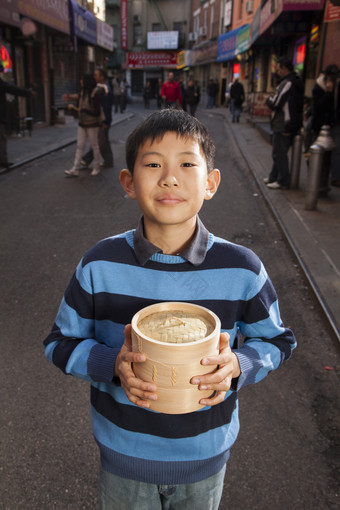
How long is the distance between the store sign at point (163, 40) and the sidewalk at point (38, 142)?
32248 mm

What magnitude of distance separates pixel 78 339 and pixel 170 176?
0.59m

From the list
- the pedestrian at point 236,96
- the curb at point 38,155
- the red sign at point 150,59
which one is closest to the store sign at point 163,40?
the red sign at point 150,59

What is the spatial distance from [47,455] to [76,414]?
13.1 inches

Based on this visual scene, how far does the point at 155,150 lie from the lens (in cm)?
131

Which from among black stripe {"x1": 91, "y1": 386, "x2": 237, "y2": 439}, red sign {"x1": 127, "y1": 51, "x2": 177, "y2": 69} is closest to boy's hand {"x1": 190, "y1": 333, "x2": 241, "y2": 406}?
black stripe {"x1": 91, "y1": 386, "x2": 237, "y2": 439}

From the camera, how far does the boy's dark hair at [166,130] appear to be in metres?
1.33

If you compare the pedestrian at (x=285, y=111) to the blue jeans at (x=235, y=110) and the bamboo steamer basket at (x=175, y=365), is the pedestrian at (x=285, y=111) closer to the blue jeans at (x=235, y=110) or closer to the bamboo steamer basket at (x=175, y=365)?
the bamboo steamer basket at (x=175, y=365)

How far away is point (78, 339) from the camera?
1.41 metres

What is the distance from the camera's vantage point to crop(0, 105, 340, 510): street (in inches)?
86.7

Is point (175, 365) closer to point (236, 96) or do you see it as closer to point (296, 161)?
point (296, 161)

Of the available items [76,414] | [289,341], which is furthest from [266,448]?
[289,341]

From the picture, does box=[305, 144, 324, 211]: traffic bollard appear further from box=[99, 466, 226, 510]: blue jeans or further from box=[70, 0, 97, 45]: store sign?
box=[70, 0, 97, 45]: store sign

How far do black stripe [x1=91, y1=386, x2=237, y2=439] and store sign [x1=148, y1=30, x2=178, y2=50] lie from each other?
5046 cm

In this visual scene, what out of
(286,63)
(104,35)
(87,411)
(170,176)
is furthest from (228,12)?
(170,176)
